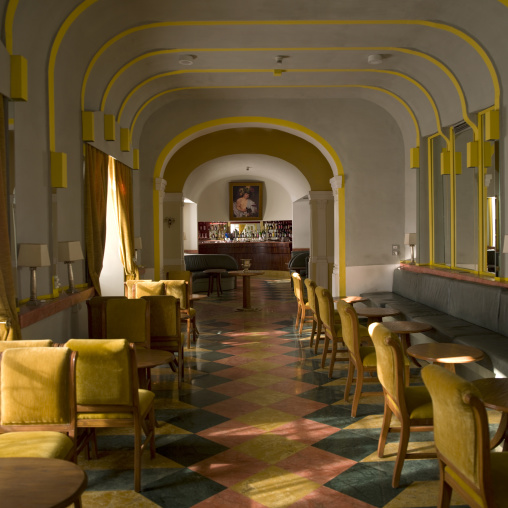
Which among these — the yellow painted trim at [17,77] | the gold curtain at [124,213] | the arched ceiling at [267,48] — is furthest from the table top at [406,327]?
the gold curtain at [124,213]

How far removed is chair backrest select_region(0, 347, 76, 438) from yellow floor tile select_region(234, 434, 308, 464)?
137cm

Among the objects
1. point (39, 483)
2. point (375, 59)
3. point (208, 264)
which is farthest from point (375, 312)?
point (208, 264)

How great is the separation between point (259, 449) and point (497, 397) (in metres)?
1.68

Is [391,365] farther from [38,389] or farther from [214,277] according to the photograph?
[214,277]

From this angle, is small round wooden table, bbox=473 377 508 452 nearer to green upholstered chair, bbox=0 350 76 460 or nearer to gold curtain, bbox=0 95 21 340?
green upholstered chair, bbox=0 350 76 460

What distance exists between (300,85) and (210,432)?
6.59 metres

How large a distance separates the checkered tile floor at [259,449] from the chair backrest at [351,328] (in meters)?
0.55

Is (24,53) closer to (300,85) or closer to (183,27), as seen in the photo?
(183,27)

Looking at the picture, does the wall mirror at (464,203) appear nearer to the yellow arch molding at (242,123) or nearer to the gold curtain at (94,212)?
the yellow arch molding at (242,123)

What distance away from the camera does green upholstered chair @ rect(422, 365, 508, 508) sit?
236 centimetres

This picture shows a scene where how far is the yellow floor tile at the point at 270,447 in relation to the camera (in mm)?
3918

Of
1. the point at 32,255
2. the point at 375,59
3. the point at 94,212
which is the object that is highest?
the point at 375,59

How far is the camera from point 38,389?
311cm

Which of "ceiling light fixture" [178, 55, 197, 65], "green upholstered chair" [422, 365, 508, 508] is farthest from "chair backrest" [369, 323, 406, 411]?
"ceiling light fixture" [178, 55, 197, 65]
